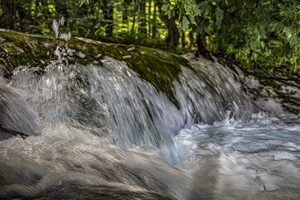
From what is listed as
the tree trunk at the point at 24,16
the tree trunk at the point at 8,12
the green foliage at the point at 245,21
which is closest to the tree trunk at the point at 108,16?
the green foliage at the point at 245,21

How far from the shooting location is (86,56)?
3.20m

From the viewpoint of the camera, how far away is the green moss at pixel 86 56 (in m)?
2.77

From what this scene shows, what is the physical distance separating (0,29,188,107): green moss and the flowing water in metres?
0.14

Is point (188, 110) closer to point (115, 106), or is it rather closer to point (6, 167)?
point (115, 106)

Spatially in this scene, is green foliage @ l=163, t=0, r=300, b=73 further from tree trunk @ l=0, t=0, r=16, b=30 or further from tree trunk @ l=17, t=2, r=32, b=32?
tree trunk @ l=0, t=0, r=16, b=30

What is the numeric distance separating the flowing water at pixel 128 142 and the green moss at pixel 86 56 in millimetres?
138

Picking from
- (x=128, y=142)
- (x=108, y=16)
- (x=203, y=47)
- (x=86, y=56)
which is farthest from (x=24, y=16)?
(x=128, y=142)

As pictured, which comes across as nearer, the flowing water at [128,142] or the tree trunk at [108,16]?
the flowing water at [128,142]

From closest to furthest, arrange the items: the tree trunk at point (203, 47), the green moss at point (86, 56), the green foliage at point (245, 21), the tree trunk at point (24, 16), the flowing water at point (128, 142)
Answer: the flowing water at point (128, 142), the green moss at point (86, 56), the green foliage at point (245, 21), the tree trunk at point (203, 47), the tree trunk at point (24, 16)

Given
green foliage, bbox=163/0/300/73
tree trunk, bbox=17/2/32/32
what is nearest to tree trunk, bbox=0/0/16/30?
tree trunk, bbox=17/2/32/32

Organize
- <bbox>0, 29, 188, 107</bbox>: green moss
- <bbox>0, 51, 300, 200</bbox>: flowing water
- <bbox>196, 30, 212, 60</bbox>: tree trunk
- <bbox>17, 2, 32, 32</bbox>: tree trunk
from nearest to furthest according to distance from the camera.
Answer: <bbox>0, 51, 300, 200</bbox>: flowing water, <bbox>0, 29, 188, 107</bbox>: green moss, <bbox>196, 30, 212, 60</bbox>: tree trunk, <bbox>17, 2, 32, 32</bbox>: tree trunk

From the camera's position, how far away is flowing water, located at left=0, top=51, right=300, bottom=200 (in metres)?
1.49

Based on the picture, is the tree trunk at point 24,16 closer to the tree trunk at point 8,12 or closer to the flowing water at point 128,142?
the tree trunk at point 8,12

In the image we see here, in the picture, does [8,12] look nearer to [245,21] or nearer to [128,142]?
[128,142]
